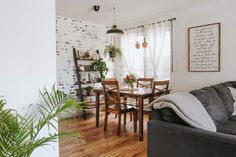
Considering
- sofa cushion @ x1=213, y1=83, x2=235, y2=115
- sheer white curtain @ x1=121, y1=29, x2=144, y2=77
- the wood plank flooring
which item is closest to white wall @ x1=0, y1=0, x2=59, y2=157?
the wood plank flooring

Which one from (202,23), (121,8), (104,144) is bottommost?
(104,144)

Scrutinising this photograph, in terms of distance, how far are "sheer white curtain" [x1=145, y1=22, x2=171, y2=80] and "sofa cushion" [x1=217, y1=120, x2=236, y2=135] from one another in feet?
7.11

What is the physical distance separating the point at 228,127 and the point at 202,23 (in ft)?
7.67

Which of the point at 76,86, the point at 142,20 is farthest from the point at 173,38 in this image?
the point at 76,86

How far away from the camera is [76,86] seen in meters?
4.98

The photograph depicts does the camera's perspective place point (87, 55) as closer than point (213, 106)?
No

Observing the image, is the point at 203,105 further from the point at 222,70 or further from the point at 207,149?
the point at 222,70

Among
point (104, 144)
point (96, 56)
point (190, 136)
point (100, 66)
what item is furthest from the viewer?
point (96, 56)

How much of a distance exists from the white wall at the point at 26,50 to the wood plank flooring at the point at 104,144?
98 centimetres

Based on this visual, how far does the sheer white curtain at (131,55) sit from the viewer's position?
16.9 feet

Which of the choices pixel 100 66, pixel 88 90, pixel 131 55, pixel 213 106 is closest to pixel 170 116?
pixel 213 106

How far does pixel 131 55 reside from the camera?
5.34 meters

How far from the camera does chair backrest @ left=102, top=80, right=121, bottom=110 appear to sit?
3418 millimetres

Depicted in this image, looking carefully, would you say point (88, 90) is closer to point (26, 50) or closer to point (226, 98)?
point (226, 98)
